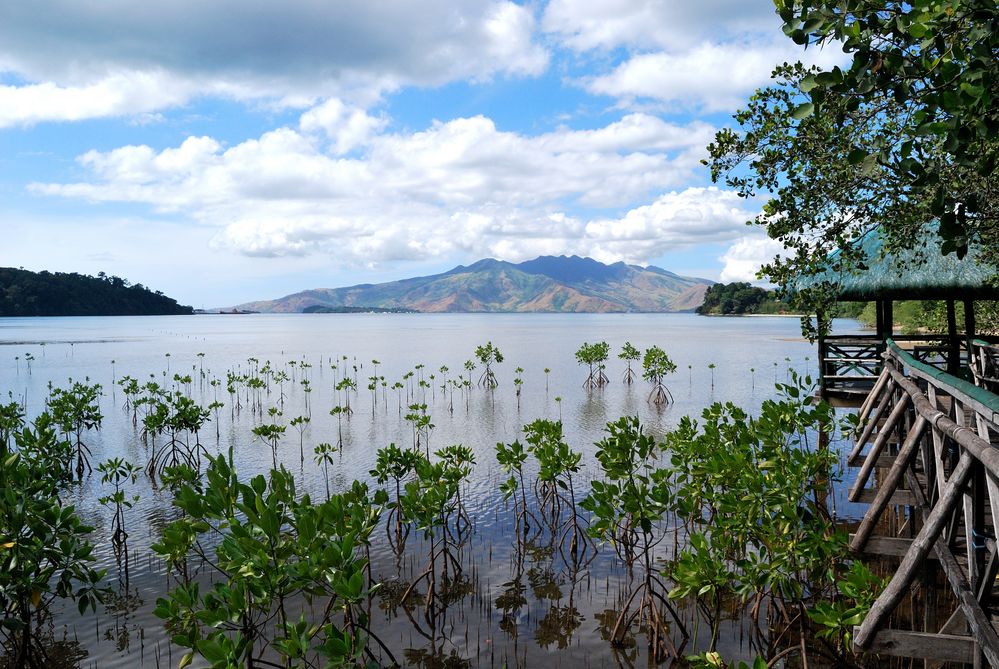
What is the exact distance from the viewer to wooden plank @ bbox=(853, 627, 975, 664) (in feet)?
13.4

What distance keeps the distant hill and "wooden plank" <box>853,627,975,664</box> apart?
15104 cm

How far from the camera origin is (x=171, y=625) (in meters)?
8.09

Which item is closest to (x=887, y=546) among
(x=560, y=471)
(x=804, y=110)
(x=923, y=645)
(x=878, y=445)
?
(x=878, y=445)

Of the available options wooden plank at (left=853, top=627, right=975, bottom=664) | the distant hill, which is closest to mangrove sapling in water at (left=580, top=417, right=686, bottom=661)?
wooden plank at (left=853, top=627, right=975, bottom=664)

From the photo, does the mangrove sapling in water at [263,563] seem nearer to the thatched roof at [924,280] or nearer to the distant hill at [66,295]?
the thatched roof at [924,280]

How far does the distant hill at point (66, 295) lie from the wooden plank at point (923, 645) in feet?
496

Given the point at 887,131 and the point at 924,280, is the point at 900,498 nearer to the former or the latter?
the point at 887,131

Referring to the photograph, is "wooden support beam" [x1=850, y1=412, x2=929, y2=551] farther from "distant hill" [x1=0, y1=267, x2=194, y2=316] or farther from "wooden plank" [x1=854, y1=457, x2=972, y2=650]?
"distant hill" [x1=0, y1=267, x2=194, y2=316]

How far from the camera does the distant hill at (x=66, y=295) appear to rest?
409 feet

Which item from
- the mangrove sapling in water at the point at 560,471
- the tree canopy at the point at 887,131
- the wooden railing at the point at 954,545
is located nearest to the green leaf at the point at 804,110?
the tree canopy at the point at 887,131

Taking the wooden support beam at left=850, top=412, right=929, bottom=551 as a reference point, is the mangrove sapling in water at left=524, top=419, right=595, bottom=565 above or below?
below

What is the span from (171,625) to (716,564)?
663 centimetres

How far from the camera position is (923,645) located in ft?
13.7

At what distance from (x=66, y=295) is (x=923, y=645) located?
154417mm
